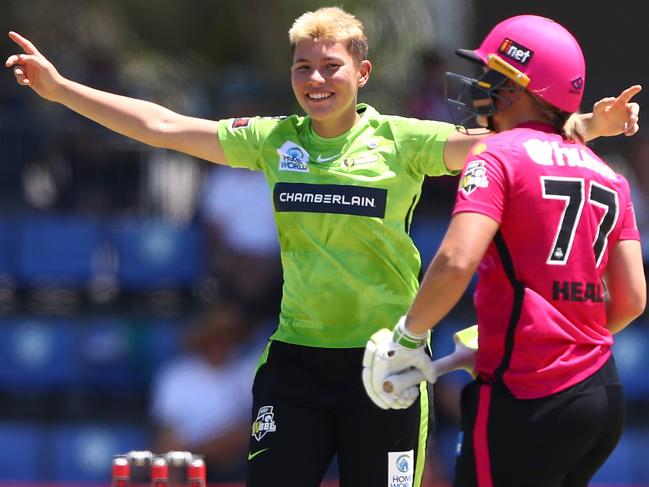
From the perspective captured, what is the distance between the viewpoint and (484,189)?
3299 mm

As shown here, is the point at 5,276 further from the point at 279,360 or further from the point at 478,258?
the point at 478,258

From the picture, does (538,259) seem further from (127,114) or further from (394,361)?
(127,114)

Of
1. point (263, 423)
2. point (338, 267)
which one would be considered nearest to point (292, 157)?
point (338, 267)

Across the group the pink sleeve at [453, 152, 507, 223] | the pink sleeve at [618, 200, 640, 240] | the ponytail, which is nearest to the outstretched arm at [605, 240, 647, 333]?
the pink sleeve at [618, 200, 640, 240]

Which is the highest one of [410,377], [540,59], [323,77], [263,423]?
[323,77]

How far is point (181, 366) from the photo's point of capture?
313 inches

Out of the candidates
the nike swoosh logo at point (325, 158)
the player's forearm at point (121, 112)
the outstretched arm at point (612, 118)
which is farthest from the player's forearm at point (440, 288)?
the player's forearm at point (121, 112)

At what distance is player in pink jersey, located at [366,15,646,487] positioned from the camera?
3.30m

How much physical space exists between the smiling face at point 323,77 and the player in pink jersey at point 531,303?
886mm

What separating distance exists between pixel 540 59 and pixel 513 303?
2.09ft

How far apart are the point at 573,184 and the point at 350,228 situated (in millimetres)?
965

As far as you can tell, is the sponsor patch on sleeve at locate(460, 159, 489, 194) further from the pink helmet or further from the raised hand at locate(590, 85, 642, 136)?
the raised hand at locate(590, 85, 642, 136)

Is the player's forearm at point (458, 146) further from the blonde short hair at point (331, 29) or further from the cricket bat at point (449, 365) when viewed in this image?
the cricket bat at point (449, 365)

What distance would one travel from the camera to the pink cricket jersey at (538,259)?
131 inches
